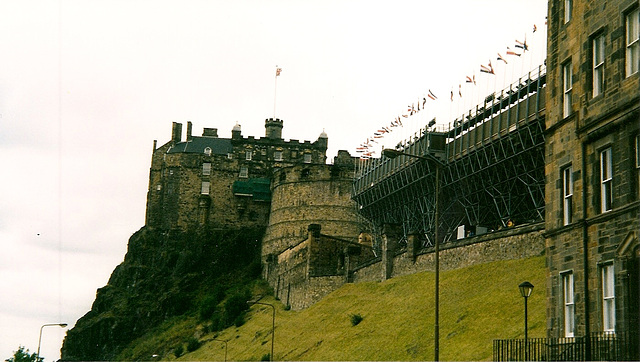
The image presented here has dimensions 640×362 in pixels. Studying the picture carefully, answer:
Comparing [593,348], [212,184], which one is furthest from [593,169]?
[212,184]

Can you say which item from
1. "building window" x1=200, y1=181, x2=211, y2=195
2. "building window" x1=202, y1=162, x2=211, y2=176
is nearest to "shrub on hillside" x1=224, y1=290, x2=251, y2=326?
"building window" x1=200, y1=181, x2=211, y2=195

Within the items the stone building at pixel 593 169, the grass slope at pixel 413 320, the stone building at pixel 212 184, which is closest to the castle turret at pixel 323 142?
the stone building at pixel 212 184

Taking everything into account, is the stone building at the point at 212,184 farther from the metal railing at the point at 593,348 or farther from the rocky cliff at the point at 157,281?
the metal railing at the point at 593,348

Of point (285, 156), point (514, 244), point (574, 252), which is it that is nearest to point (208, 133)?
point (285, 156)

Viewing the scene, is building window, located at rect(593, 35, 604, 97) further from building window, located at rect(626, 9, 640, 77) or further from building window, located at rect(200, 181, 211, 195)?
building window, located at rect(200, 181, 211, 195)

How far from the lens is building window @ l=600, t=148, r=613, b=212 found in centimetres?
2559

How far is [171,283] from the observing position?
371 feet

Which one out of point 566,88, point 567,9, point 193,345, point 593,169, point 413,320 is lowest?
point 193,345

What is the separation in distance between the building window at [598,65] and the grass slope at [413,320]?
1500cm

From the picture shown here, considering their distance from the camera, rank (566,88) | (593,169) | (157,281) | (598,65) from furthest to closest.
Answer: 1. (157,281)
2. (566,88)
3. (598,65)
4. (593,169)

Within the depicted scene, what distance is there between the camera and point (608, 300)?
2527 cm

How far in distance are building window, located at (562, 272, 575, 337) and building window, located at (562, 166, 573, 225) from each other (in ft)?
5.74

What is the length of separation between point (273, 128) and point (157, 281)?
27.0 meters

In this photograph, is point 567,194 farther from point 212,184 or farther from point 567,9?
point 212,184
